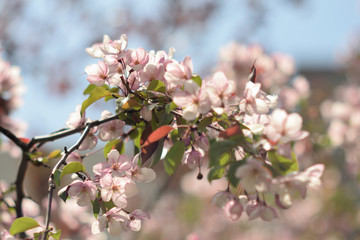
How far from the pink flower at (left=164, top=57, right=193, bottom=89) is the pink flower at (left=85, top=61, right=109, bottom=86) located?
0.44 feet

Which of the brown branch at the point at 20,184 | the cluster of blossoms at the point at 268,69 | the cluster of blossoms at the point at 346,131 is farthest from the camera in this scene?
the cluster of blossoms at the point at 346,131

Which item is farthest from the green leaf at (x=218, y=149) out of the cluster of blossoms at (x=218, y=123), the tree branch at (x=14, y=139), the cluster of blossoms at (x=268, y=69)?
the cluster of blossoms at (x=268, y=69)

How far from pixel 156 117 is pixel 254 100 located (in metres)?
0.17

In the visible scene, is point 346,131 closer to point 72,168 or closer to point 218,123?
point 218,123

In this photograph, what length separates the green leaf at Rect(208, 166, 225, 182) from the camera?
21.2 inches

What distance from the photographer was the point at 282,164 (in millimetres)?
514

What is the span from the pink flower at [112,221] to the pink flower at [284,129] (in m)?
0.27

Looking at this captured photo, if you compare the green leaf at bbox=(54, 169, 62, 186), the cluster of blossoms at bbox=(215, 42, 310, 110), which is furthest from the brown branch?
the cluster of blossoms at bbox=(215, 42, 310, 110)

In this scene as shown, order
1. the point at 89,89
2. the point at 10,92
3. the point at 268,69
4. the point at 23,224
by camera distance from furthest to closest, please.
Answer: the point at 268,69, the point at 10,92, the point at 89,89, the point at 23,224

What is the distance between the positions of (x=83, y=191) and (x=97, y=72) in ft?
0.66

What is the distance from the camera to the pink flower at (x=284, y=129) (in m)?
0.52

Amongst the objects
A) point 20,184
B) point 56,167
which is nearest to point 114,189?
point 56,167

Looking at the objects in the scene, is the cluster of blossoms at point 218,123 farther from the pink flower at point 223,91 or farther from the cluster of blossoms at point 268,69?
the cluster of blossoms at point 268,69

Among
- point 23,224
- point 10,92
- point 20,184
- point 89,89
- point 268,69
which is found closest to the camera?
point 23,224
